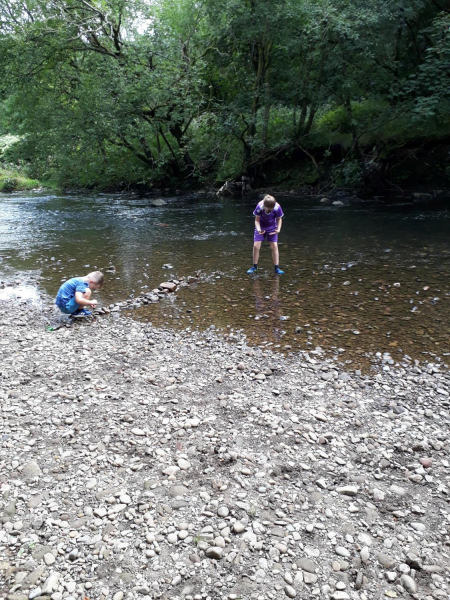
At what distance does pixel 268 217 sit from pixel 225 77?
20.8 m

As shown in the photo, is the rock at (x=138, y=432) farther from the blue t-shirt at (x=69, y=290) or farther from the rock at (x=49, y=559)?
the blue t-shirt at (x=69, y=290)

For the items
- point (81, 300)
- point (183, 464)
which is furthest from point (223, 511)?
point (81, 300)

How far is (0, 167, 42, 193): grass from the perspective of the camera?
132ft

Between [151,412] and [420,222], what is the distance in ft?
49.3

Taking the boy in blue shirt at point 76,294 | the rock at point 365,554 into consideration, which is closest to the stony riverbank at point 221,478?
the rock at point 365,554

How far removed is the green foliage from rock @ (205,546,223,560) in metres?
20.8

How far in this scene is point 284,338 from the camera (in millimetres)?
7562

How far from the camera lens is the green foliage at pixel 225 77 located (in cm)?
2078

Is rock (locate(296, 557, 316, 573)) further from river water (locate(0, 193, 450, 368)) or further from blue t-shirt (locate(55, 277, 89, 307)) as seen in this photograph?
blue t-shirt (locate(55, 277, 89, 307))

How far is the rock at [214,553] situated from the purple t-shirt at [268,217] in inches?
324

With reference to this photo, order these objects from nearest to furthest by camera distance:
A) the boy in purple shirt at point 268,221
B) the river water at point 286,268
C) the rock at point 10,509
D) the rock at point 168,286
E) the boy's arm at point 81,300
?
the rock at point 10,509 → the river water at point 286,268 → the boy's arm at point 81,300 → the rock at point 168,286 → the boy in purple shirt at point 268,221

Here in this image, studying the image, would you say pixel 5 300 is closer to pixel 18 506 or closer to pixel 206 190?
pixel 18 506

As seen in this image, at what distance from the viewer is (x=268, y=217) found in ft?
35.0

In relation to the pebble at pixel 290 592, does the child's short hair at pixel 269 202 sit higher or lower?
higher
